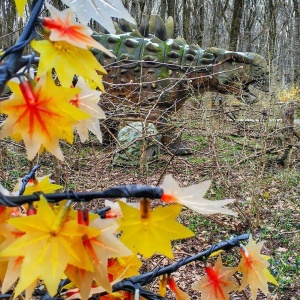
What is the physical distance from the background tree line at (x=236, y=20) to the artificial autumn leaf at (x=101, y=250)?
10768 millimetres

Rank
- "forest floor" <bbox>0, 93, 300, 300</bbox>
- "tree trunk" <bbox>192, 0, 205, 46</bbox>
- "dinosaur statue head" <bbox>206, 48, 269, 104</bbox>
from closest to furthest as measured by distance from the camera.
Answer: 1. "forest floor" <bbox>0, 93, 300, 300</bbox>
2. "dinosaur statue head" <bbox>206, 48, 269, 104</bbox>
3. "tree trunk" <bbox>192, 0, 205, 46</bbox>

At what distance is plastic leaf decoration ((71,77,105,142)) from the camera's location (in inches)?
Result: 20.2

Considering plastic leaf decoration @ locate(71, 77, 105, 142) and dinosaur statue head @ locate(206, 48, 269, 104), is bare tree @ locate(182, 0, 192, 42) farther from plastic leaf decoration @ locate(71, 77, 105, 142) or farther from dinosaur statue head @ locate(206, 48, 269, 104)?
plastic leaf decoration @ locate(71, 77, 105, 142)

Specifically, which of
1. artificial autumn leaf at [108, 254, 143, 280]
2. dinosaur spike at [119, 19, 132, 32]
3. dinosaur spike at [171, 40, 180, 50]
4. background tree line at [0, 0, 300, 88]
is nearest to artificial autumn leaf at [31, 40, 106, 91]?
artificial autumn leaf at [108, 254, 143, 280]

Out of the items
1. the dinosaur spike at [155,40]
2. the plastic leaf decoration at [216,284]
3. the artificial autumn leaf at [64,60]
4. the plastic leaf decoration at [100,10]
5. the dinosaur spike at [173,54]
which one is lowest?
the plastic leaf decoration at [216,284]

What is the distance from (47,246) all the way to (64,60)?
170mm

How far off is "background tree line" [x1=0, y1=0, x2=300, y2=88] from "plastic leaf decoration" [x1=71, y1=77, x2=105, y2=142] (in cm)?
1057

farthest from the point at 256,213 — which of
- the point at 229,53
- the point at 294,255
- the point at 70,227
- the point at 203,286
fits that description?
the point at 70,227

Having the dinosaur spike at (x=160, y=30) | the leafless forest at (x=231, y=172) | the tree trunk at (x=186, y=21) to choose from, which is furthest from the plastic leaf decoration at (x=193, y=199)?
the tree trunk at (x=186, y=21)

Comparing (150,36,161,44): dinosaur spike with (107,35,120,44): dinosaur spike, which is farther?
(150,36,161,44): dinosaur spike

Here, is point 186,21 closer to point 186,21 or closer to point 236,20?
point 186,21

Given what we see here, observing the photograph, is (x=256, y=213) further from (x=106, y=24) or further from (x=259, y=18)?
(x=259, y=18)

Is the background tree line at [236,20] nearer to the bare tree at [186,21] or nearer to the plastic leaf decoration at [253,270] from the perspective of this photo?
the bare tree at [186,21]

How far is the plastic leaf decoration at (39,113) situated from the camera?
0.38m
